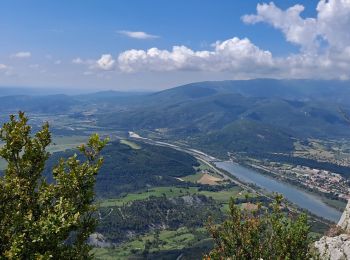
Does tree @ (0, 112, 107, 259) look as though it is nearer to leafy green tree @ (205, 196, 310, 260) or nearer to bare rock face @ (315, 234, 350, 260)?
leafy green tree @ (205, 196, 310, 260)

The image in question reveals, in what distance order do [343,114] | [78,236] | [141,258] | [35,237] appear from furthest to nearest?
[141,258] < [343,114] < [78,236] < [35,237]

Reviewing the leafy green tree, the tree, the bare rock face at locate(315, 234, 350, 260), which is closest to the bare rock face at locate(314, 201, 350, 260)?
the bare rock face at locate(315, 234, 350, 260)

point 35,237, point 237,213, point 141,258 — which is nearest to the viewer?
point 35,237

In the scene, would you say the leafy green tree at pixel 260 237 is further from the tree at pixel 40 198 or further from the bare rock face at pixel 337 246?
the bare rock face at pixel 337 246

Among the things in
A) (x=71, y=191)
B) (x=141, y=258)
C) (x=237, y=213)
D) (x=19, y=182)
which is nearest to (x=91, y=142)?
(x=71, y=191)

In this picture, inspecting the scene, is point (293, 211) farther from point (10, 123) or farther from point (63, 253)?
point (10, 123)
